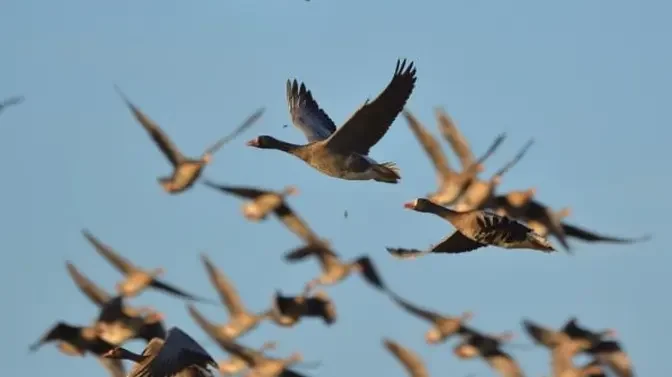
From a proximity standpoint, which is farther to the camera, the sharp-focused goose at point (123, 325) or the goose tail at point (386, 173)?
the sharp-focused goose at point (123, 325)

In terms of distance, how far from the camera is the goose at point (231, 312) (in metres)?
44.2

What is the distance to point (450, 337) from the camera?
144 feet

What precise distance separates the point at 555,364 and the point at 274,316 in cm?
720

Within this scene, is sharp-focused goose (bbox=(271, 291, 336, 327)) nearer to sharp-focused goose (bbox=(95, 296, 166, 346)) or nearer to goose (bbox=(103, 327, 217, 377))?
sharp-focused goose (bbox=(95, 296, 166, 346))

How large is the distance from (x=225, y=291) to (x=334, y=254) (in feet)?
8.30

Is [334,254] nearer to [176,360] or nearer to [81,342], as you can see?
[81,342]

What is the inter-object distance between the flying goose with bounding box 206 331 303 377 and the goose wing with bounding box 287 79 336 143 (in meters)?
13.7

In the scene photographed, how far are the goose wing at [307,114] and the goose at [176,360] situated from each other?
441cm

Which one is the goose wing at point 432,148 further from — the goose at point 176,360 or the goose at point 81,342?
the goose at point 176,360

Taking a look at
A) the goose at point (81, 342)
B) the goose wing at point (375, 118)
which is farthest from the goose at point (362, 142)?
the goose at point (81, 342)

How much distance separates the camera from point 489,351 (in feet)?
141

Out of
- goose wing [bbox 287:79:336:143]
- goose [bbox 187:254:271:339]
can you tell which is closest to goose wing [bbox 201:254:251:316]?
goose [bbox 187:254:271:339]

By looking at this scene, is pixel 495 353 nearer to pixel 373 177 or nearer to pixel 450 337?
pixel 450 337

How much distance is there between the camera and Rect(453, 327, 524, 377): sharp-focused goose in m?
41.1
